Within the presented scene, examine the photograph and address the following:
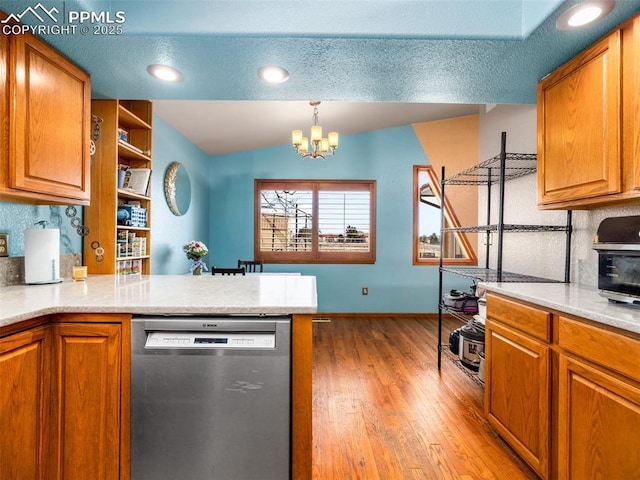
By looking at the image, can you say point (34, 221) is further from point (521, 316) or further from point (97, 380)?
point (521, 316)

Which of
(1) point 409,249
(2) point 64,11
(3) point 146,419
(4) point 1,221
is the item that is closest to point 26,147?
(4) point 1,221

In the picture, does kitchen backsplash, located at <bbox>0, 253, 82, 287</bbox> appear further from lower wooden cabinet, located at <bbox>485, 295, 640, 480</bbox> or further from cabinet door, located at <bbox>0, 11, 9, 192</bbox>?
lower wooden cabinet, located at <bbox>485, 295, 640, 480</bbox>

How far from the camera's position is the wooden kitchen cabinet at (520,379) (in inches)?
59.2

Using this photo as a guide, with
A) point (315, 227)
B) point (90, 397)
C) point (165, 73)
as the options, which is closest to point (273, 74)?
point (165, 73)

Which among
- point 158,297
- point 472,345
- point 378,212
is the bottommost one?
point 472,345

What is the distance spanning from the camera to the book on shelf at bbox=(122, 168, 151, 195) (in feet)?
8.91

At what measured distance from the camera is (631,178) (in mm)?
1411

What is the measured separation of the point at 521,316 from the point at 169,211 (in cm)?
333

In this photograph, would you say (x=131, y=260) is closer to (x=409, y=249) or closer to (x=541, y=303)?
(x=541, y=303)

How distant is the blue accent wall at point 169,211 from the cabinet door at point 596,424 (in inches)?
127

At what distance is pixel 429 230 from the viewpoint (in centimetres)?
500

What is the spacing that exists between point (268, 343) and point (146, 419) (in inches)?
22.8

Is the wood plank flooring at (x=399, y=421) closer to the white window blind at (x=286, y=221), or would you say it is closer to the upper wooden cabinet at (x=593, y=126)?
the upper wooden cabinet at (x=593, y=126)

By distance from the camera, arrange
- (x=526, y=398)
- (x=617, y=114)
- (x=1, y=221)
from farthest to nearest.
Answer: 1. (x=1, y=221)
2. (x=526, y=398)
3. (x=617, y=114)
